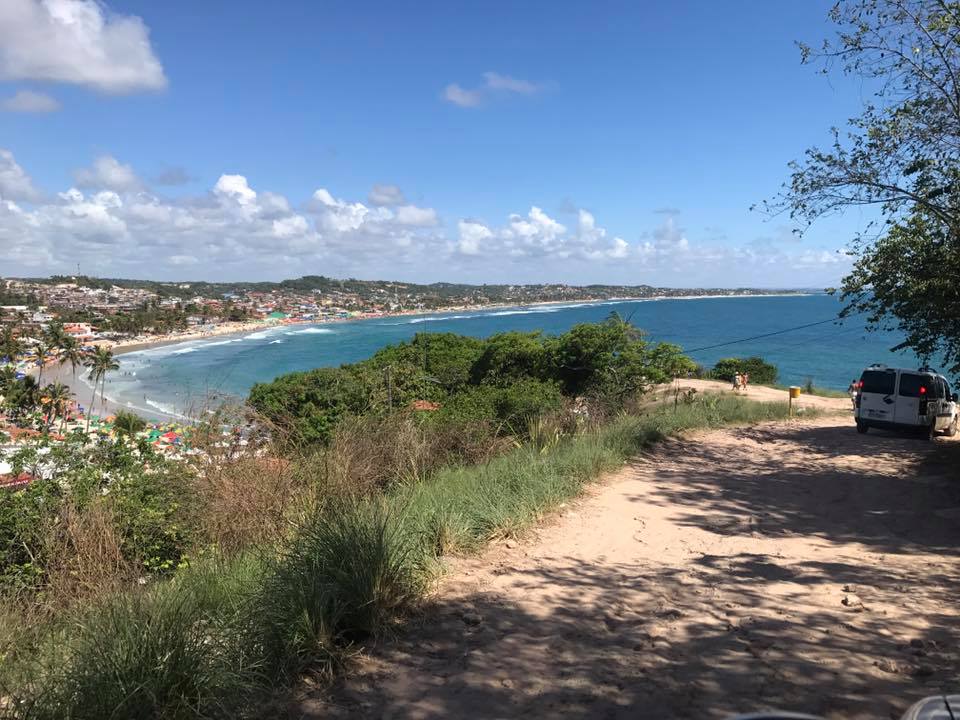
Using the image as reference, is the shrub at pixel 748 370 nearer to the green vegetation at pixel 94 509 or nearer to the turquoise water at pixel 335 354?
the turquoise water at pixel 335 354

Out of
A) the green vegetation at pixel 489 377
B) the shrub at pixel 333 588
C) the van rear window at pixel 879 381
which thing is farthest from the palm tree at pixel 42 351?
the shrub at pixel 333 588

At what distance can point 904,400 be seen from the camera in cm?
1446

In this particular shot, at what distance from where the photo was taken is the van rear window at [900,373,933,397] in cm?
1436

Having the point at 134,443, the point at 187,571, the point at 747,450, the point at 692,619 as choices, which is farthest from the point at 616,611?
the point at 134,443

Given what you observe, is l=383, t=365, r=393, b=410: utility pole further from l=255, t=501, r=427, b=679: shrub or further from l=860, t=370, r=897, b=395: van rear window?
l=860, t=370, r=897, b=395: van rear window

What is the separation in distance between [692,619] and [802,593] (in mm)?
1130

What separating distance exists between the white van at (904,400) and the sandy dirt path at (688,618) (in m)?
7.20

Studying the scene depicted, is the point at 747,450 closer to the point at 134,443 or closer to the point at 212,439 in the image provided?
the point at 212,439

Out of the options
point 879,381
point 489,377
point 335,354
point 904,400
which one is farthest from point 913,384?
point 335,354

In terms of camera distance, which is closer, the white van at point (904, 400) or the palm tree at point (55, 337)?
the white van at point (904, 400)

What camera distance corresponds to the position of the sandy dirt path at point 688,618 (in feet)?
10.8

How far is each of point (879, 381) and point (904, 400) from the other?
0.67m

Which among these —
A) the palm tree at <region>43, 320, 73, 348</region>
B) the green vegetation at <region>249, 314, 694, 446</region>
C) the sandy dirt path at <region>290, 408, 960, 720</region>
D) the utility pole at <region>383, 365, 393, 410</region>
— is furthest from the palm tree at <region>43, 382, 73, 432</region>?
the sandy dirt path at <region>290, 408, 960, 720</region>

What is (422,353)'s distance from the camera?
37.7 metres
